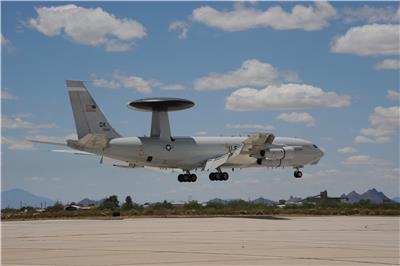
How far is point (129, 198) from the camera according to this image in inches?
3000

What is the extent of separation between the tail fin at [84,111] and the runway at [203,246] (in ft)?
80.1

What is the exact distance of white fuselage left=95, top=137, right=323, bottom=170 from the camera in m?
53.1

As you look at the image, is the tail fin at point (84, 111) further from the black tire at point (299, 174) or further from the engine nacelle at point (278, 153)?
the black tire at point (299, 174)

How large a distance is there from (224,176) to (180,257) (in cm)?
4071

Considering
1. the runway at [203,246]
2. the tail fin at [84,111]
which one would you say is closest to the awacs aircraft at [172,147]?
the tail fin at [84,111]

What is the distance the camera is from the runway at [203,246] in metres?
16.5

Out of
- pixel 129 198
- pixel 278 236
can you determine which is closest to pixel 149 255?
pixel 278 236

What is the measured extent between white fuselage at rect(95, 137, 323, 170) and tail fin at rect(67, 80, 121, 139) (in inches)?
73.3

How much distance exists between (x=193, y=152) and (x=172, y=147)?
204cm

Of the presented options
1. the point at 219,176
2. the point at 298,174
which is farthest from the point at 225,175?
the point at 298,174

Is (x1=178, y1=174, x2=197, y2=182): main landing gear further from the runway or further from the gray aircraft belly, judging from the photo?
the runway

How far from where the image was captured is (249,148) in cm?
5372

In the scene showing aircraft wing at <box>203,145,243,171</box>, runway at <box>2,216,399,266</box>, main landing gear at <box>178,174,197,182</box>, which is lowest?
runway at <box>2,216,399,266</box>

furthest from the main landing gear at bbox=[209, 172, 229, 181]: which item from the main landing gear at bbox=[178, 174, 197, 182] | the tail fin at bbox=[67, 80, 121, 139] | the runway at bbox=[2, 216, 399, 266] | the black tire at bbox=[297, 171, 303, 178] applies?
the runway at bbox=[2, 216, 399, 266]
